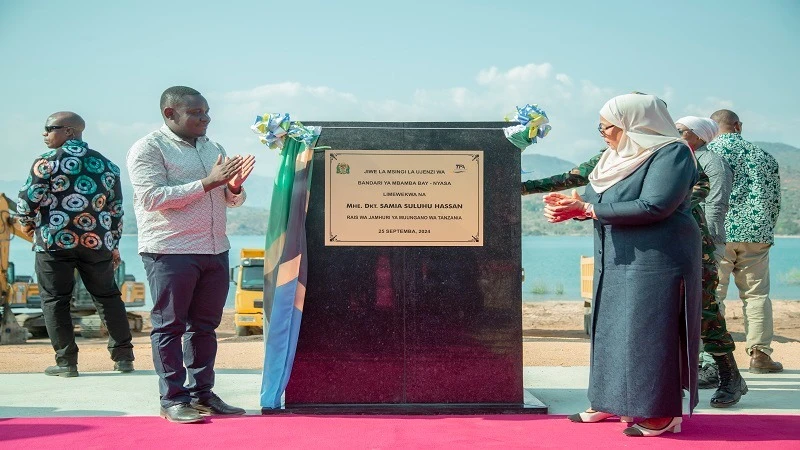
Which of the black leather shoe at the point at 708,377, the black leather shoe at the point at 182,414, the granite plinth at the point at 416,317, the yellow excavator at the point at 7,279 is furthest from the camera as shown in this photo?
the yellow excavator at the point at 7,279

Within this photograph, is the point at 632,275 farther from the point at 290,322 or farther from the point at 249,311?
the point at 249,311

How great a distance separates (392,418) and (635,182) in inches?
74.3

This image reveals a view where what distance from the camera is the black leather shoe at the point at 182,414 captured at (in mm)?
5469

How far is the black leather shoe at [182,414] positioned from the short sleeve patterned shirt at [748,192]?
14.7 ft

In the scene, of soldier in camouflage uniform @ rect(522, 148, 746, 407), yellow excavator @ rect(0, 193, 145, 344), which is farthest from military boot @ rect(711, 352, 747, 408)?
yellow excavator @ rect(0, 193, 145, 344)

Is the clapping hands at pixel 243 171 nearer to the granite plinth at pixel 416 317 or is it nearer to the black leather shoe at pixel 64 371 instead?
the granite plinth at pixel 416 317

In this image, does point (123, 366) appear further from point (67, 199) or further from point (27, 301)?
point (27, 301)

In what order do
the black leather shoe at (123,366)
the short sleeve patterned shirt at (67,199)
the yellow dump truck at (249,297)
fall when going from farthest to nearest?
1. the yellow dump truck at (249,297)
2. the black leather shoe at (123,366)
3. the short sleeve patterned shirt at (67,199)

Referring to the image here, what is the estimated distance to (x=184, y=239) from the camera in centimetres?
570

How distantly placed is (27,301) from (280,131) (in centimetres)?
1625

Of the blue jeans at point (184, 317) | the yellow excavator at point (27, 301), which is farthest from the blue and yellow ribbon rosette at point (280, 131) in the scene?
the yellow excavator at point (27, 301)

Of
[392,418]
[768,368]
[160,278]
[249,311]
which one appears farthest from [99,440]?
[249,311]

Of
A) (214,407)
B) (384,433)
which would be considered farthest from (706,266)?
(214,407)

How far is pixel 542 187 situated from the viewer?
6219 millimetres
